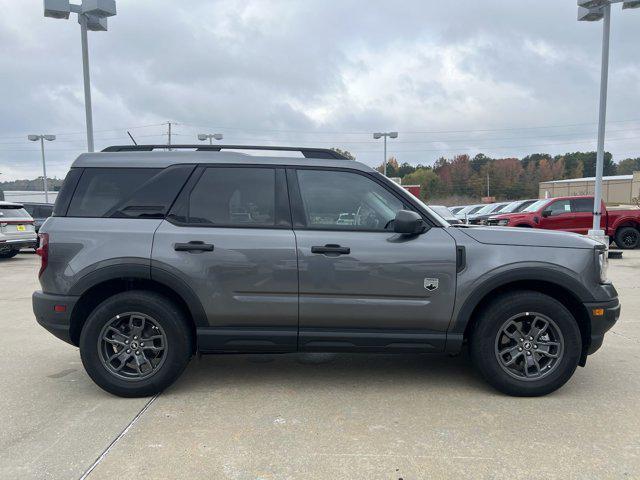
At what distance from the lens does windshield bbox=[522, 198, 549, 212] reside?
49.2 feet

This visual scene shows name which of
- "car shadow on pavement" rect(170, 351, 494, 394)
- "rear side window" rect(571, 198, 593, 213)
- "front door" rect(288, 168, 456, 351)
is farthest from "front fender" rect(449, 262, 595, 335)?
"rear side window" rect(571, 198, 593, 213)

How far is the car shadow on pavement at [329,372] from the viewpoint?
13.7 ft

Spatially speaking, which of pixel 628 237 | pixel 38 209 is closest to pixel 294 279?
pixel 628 237

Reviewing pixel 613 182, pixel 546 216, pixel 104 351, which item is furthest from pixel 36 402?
pixel 613 182

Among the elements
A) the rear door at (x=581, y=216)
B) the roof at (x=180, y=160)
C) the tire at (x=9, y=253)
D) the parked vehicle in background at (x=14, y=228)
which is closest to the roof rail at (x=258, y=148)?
the roof at (x=180, y=160)

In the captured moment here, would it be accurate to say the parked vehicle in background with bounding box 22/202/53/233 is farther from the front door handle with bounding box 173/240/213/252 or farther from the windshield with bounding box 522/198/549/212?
the windshield with bounding box 522/198/549/212

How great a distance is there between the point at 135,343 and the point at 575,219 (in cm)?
1445

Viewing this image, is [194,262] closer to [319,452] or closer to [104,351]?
[104,351]

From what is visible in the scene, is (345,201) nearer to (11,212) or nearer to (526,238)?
(526,238)

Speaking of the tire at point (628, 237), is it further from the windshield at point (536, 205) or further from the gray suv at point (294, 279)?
the gray suv at point (294, 279)

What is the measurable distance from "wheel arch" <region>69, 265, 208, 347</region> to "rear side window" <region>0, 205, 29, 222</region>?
10920 mm

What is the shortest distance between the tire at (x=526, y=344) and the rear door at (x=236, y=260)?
1.51 meters

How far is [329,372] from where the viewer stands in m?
4.48

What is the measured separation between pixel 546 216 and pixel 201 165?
522 inches
